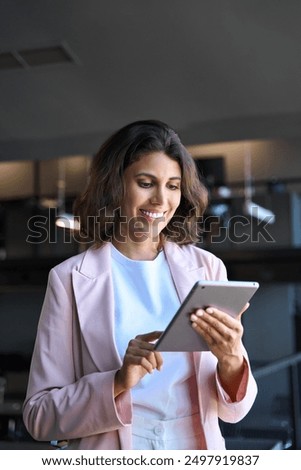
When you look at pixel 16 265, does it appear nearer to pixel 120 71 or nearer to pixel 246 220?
pixel 246 220

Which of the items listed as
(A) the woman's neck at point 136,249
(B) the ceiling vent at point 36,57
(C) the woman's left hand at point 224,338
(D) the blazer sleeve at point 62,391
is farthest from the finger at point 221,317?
(B) the ceiling vent at point 36,57

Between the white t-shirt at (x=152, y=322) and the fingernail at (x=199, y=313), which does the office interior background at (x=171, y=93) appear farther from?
the fingernail at (x=199, y=313)

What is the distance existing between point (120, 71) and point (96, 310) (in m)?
3.99

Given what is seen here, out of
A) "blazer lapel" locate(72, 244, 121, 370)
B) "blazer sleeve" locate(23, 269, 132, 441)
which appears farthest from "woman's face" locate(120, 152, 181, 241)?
"blazer sleeve" locate(23, 269, 132, 441)

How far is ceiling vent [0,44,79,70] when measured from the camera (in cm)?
468

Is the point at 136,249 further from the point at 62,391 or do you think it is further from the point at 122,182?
the point at 62,391

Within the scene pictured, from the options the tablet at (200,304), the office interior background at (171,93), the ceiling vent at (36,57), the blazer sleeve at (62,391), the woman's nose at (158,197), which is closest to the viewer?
the tablet at (200,304)

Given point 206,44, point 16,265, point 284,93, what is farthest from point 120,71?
point 16,265

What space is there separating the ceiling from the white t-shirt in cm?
308

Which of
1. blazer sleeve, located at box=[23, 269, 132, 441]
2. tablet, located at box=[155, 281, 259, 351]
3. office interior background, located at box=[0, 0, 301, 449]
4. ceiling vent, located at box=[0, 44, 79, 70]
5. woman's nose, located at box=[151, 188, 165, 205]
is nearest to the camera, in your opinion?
tablet, located at box=[155, 281, 259, 351]

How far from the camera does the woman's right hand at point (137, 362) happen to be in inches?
44.3

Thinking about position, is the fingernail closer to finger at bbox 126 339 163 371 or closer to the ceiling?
finger at bbox 126 339 163 371

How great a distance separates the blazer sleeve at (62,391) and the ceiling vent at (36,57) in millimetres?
3683

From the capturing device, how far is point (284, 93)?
17.1ft
